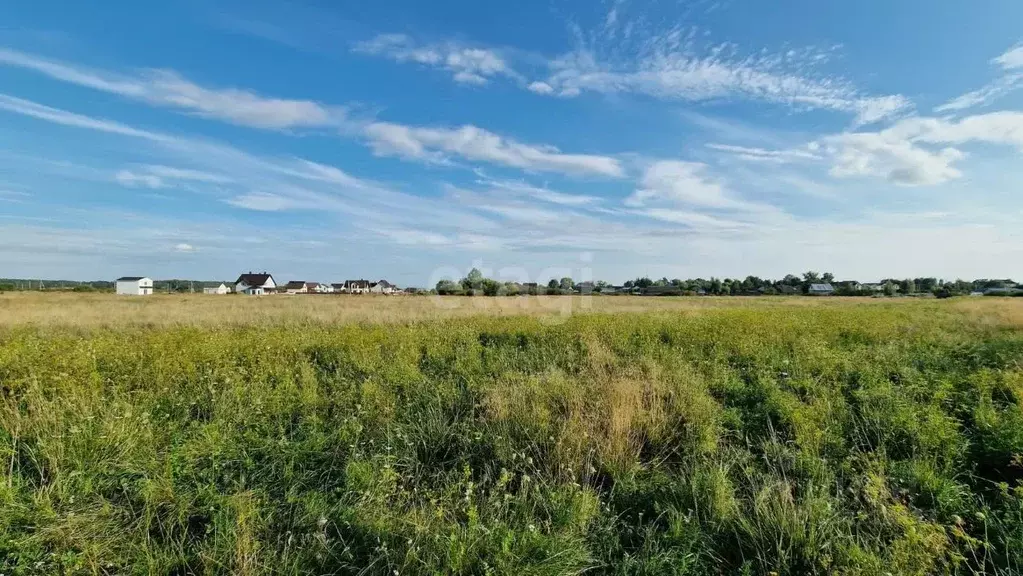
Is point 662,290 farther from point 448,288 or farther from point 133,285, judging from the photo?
point 133,285

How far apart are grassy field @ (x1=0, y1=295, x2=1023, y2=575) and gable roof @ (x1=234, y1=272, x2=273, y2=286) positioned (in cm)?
8926

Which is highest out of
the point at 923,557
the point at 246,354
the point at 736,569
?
the point at 246,354

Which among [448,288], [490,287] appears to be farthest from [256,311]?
[490,287]

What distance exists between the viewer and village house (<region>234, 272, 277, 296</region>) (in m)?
Answer: 84.1

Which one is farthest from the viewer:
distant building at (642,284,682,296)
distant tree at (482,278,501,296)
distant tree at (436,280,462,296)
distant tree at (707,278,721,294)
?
distant tree at (707,278,721,294)

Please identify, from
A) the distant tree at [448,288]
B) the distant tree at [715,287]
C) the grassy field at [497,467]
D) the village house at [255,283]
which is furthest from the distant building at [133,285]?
the distant tree at [715,287]

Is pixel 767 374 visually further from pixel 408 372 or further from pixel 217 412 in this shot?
pixel 217 412

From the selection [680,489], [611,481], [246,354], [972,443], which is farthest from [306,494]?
[972,443]

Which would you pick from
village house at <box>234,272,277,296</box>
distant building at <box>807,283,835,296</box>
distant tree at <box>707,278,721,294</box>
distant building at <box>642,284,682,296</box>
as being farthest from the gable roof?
distant building at <box>807,283,835,296</box>

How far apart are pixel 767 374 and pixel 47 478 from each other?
30.3 ft

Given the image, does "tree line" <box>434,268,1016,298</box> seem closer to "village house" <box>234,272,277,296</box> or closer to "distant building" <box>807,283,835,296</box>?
"distant building" <box>807,283,835,296</box>

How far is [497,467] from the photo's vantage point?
4.43 meters

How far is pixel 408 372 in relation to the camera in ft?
24.2

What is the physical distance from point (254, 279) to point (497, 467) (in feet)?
319
